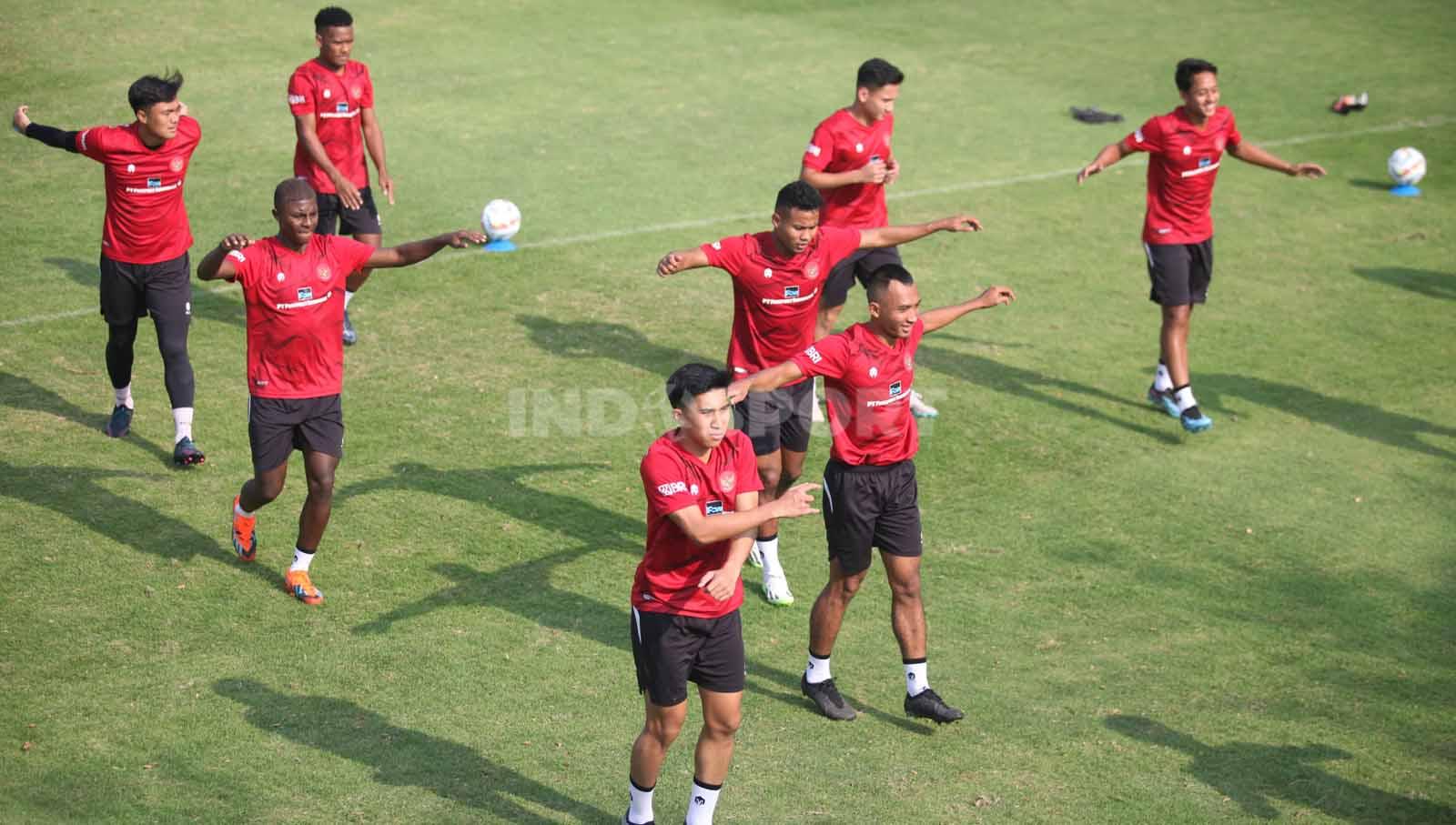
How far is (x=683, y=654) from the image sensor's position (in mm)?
Result: 7051

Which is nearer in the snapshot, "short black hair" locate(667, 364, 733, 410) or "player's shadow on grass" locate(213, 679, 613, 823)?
"short black hair" locate(667, 364, 733, 410)

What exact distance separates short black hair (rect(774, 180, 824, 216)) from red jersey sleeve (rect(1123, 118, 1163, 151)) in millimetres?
4612

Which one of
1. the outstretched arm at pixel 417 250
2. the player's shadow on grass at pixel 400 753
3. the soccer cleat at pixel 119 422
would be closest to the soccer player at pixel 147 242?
the soccer cleat at pixel 119 422

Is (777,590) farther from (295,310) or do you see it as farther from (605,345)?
(605,345)

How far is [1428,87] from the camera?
76.4ft

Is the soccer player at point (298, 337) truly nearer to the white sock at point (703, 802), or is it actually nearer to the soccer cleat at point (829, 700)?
the soccer cleat at point (829, 700)

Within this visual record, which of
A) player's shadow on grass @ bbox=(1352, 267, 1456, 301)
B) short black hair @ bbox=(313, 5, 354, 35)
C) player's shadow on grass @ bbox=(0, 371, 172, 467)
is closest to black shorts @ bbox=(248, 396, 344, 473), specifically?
player's shadow on grass @ bbox=(0, 371, 172, 467)

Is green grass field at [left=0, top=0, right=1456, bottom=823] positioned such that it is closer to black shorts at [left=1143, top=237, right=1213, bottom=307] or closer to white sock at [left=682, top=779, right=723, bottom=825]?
white sock at [left=682, top=779, right=723, bottom=825]

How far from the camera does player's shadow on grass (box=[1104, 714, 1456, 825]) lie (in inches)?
312

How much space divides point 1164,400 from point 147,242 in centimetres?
855

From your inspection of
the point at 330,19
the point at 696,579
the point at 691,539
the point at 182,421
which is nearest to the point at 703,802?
the point at 696,579

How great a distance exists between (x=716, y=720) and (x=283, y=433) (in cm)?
383

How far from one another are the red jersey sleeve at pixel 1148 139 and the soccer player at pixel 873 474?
17.0ft

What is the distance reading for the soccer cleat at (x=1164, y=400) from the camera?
517 inches
